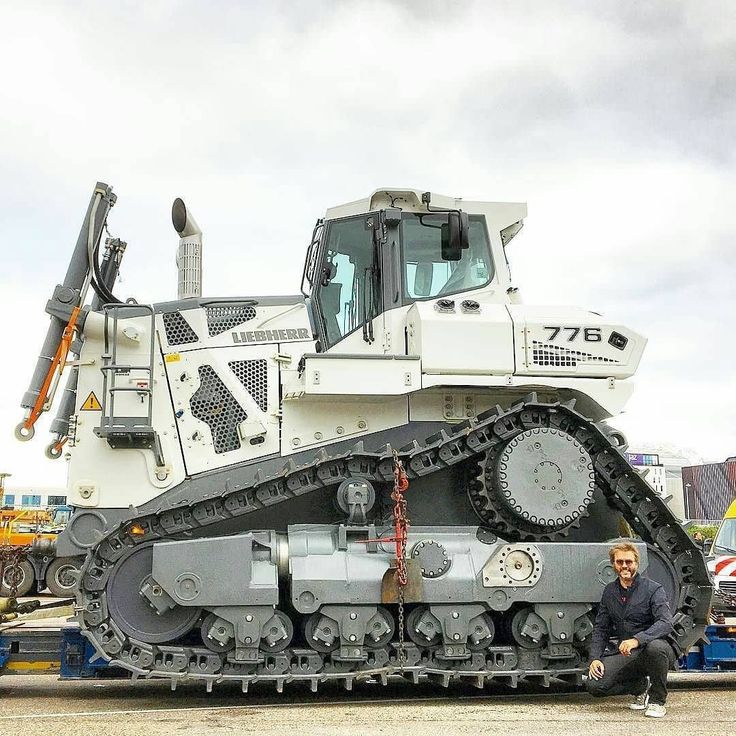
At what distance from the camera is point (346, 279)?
10078 mm

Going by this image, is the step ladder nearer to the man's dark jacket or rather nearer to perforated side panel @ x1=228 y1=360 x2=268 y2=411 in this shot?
perforated side panel @ x1=228 y1=360 x2=268 y2=411

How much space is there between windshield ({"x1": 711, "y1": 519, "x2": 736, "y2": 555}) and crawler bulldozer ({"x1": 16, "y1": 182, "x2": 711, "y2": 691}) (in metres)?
7.61

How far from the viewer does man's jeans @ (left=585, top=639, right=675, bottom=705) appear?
7.90 m

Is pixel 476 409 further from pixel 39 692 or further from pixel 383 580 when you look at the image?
pixel 39 692

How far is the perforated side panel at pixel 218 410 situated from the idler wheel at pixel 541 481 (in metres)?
2.62

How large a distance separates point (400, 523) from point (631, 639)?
7.40 feet

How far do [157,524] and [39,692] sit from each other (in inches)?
100

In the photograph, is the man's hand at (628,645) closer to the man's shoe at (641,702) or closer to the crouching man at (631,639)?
the crouching man at (631,639)

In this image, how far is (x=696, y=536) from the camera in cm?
953

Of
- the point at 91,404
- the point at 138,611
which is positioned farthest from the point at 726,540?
the point at 91,404

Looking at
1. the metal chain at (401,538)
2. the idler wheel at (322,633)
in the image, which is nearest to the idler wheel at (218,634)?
the idler wheel at (322,633)

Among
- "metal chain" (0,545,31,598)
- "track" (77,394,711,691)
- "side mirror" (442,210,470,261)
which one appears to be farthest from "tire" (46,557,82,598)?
"side mirror" (442,210,470,261)

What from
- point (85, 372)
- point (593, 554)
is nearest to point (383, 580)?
point (593, 554)

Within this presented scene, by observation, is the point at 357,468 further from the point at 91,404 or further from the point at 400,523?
the point at 91,404
